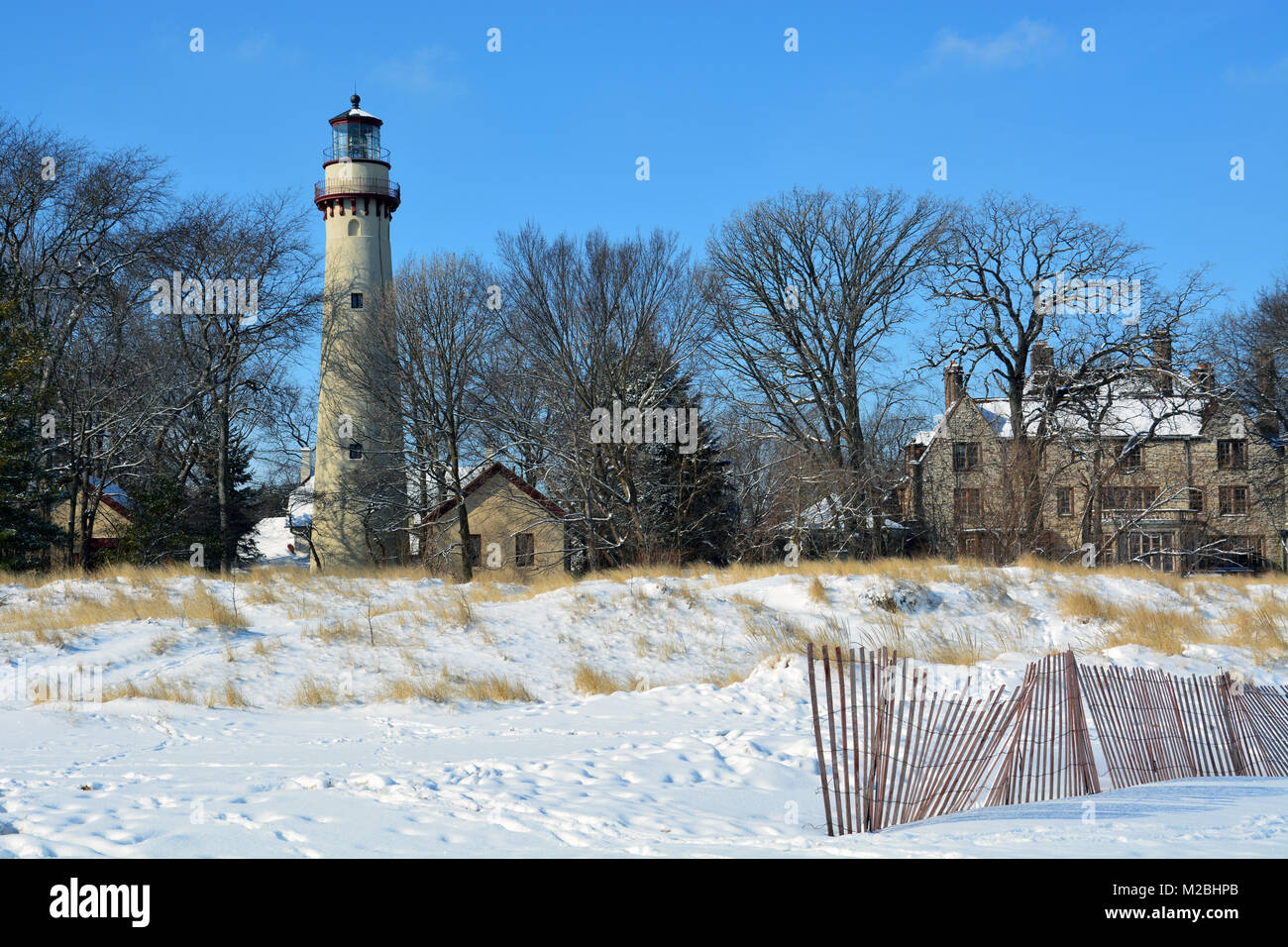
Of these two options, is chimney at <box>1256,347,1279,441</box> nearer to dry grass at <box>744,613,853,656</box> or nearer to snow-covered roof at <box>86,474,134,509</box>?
dry grass at <box>744,613,853,656</box>

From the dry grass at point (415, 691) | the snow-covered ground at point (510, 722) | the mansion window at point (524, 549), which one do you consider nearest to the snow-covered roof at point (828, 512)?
the mansion window at point (524, 549)

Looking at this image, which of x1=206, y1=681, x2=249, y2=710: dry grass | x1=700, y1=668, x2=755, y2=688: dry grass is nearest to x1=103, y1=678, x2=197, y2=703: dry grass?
x1=206, y1=681, x2=249, y2=710: dry grass

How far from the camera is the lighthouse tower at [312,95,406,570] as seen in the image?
123ft

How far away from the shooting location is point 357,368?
37.6 m

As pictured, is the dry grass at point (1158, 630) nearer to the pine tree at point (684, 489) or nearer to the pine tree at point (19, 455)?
the pine tree at point (684, 489)

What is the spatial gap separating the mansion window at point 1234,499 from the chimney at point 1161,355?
50.3 ft

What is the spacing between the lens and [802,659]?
1373cm

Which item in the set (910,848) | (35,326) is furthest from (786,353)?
(910,848)

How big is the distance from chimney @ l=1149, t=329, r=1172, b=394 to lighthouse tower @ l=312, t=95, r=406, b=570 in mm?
26270

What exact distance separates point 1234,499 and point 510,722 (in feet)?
154

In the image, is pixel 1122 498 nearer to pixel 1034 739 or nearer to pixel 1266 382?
pixel 1266 382

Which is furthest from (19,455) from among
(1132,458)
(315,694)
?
(1132,458)

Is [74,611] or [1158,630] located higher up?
[74,611]
